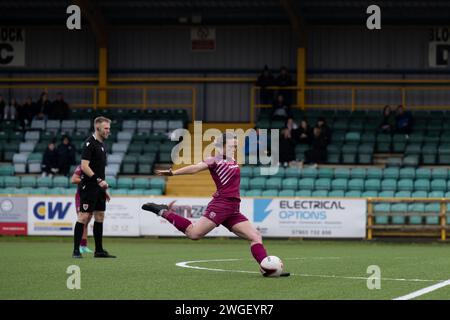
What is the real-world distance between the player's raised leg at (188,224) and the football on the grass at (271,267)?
2.85ft

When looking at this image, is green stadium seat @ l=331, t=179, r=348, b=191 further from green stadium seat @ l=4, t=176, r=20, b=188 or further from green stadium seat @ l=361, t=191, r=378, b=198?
green stadium seat @ l=4, t=176, r=20, b=188

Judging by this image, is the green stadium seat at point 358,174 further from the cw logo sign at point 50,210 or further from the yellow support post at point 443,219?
the cw logo sign at point 50,210

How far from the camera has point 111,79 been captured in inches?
1449

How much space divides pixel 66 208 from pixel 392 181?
29.8 feet

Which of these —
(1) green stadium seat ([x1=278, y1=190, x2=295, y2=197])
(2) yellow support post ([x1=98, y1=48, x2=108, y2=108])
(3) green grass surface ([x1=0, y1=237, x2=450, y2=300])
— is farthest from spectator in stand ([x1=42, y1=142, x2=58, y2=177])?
(3) green grass surface ([x1=0, y1=237, x2=450, y2=300])

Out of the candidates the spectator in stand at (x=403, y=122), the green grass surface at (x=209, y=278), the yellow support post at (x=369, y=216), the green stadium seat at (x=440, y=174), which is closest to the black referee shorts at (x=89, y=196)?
the green grass surface at (x=209, y=278)

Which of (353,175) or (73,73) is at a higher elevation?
(73,73)

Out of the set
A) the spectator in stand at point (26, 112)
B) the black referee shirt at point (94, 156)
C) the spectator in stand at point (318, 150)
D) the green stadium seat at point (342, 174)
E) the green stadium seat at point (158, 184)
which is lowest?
the green stadium seat at point (158, 184)

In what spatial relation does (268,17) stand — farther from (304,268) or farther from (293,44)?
(304,268)

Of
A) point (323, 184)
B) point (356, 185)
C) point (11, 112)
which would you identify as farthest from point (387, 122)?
point (11, 112)

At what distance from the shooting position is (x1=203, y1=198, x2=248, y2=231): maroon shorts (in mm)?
12586

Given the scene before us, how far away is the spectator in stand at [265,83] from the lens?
3434cm

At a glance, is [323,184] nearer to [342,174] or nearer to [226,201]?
[342,174]
